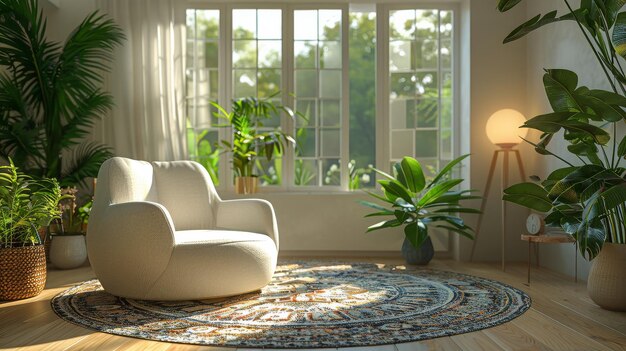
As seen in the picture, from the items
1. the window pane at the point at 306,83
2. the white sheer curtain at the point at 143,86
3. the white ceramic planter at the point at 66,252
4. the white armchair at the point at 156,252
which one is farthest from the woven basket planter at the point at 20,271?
the window pane at the point at 306,83

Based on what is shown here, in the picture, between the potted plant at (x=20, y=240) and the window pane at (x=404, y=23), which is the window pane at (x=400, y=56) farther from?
the potted plant at (x=20, y=240)

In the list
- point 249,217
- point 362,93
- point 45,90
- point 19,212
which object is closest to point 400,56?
point 249,217

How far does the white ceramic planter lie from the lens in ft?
16.3

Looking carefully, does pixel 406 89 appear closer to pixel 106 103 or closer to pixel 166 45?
pixel 166 45

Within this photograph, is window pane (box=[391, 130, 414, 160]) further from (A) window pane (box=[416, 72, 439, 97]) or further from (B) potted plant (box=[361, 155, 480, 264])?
(B) potted plant (box=[361, 155, 480, 264])

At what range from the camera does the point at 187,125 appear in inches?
236

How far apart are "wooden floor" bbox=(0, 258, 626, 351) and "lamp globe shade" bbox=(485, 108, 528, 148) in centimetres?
157

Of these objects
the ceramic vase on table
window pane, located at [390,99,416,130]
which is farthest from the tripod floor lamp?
the ceramic vase on table

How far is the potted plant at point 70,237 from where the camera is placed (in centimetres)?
497

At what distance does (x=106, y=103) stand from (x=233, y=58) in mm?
1250

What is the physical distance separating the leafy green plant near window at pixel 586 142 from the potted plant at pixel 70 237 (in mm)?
3154

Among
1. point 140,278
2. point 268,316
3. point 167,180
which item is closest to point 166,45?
point 167,180

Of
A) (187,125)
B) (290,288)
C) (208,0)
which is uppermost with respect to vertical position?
(208,0)

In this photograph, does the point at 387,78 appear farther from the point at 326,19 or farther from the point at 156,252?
Answer: the point at 156,252
